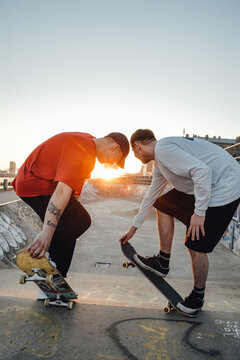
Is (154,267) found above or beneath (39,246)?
beneath

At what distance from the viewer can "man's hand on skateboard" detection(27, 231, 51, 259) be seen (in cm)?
198

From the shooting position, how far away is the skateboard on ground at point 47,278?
210 centimetres

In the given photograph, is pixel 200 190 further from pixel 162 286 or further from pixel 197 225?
pixel 162 286

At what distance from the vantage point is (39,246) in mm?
1985

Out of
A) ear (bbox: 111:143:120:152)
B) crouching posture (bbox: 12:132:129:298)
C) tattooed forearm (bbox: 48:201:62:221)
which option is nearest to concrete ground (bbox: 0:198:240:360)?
crouching posture (bbox: 12:132:129:298)

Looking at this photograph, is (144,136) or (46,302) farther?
(144,136)

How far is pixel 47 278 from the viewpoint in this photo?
213cm

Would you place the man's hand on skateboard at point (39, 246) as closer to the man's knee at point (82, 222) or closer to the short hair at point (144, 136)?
the man's knee at point (82, 222)

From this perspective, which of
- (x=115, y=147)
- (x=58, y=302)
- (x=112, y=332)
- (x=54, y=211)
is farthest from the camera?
(x=115, y=147)

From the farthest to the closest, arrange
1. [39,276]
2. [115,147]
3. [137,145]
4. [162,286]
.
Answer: [137,145] < [162,286] < [115,147] < [39,276]

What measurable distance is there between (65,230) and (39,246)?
462 millimetres

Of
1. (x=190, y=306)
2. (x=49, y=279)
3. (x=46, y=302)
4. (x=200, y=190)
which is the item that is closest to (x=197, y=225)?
(x=200, y=190)

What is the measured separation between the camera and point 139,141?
2721 millimetres

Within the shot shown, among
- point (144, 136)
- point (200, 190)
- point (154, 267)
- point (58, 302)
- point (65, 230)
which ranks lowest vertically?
point (58, 302)
